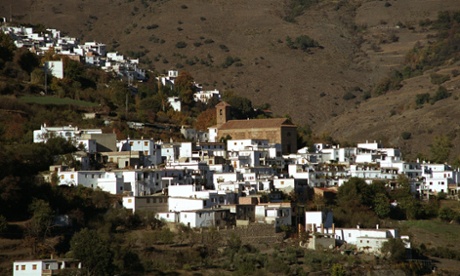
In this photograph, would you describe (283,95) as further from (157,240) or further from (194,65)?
(157,240)

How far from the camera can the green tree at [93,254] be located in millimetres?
44406

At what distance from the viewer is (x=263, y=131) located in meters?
69.7

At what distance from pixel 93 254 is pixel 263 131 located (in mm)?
26698

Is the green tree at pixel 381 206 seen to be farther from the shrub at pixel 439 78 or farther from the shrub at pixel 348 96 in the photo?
the shrub at pixel 348 96

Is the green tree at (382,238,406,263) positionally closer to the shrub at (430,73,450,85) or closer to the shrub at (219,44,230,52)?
the shrub at (430,73,450,85)

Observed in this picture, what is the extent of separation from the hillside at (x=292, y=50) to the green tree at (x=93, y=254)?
5267 cm

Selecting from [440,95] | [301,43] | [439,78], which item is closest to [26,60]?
[440,95]

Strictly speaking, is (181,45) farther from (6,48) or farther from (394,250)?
(394,250)

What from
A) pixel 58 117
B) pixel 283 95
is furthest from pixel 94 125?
pixel 283 95

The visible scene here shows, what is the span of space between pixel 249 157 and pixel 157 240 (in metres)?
14.4

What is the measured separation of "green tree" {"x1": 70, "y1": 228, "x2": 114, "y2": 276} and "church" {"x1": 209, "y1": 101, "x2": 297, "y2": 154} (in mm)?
24877

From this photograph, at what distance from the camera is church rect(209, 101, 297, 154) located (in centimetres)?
6906

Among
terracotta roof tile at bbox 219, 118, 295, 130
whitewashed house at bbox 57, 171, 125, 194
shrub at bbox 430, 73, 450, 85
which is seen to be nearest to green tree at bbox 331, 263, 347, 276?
whitewashed house at bbox 57, 171, 125, 194

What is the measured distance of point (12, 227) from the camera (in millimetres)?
48031
